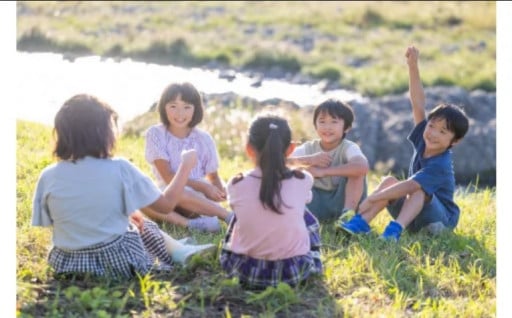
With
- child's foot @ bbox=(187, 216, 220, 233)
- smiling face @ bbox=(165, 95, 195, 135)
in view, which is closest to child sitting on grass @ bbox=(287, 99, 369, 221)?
child's foot @ bbox=(187, 216, 220, 233)

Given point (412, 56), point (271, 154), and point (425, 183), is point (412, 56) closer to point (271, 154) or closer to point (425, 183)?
point (425, 183)

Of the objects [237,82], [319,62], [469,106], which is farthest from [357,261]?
[319,62]

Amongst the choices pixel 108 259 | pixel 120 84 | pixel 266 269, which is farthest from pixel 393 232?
pixel 120 84

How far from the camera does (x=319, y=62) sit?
60.8 ft

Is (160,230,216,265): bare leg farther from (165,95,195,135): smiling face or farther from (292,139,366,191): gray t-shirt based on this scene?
(292,139,366,191): gray t-shirt

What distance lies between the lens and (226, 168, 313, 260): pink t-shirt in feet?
14.3

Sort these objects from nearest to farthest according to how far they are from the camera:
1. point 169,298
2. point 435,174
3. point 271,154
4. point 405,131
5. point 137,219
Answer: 1. point 169,298
2. point 271,154
3. point 137,219
4. point 435,174
5. point 405,131

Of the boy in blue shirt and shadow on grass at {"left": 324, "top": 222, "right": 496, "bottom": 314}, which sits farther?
the boy in blue shirt

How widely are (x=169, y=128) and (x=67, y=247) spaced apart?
5.50 feet

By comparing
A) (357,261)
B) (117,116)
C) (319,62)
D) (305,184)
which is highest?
(319,62)

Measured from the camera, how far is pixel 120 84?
53.8 ft

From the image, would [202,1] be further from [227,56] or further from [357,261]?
[357,261]

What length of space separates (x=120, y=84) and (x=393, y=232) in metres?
11.7

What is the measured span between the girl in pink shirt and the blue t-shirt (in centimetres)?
149
